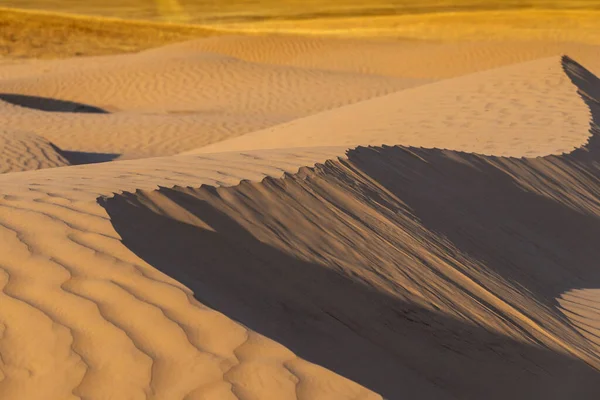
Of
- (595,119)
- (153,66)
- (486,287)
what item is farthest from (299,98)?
(486,287)

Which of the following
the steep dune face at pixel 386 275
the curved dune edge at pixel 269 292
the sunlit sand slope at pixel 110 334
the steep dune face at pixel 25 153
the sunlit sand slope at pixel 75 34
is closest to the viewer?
the sunlit sand slope at pixel 110 334

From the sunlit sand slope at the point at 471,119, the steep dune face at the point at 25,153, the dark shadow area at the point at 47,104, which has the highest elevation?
the sunlit sand slope at the point at 471,119

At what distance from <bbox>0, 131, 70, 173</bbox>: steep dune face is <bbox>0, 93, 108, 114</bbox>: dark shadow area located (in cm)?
895

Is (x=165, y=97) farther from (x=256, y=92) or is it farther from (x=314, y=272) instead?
(x=314, y=272)

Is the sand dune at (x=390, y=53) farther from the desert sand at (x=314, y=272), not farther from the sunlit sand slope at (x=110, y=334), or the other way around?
the sunlit sand slope at (x=110, y=334)

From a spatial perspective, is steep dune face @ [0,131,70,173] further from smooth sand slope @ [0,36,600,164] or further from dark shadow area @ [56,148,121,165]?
smooth sand slope @ [0,36,600,164]

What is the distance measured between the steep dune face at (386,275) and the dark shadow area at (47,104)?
53.2 feet

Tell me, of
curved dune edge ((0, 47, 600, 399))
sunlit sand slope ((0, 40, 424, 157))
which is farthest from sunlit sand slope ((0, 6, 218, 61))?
curved dune edge ((0, 47, 600, 399))

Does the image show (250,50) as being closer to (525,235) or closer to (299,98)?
(299,98)

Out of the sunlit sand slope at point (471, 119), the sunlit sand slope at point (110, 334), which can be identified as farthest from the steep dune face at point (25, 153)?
the sunlit sand slope at point (110, 334)

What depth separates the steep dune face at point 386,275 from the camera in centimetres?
389

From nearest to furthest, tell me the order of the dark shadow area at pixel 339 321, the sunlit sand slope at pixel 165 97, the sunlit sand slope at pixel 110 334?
the sunlit sand slope at pixel 110 334, the dark shadow area at pixel 339 321, the sunlit sand slope at pixel 165 97

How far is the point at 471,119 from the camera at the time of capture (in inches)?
492

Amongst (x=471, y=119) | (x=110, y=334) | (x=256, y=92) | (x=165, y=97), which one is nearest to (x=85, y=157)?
(x=471, y=119)
